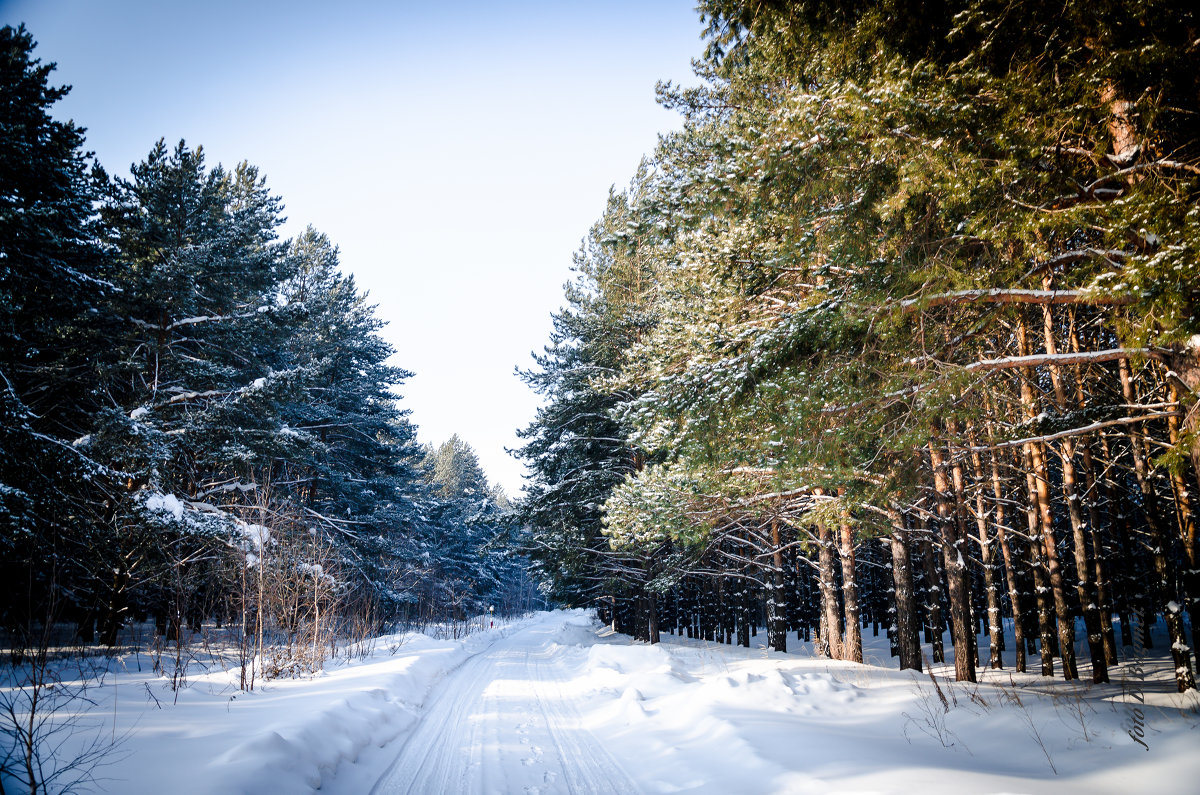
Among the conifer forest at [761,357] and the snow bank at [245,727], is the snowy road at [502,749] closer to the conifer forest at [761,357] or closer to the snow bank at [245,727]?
the conifer forest at [761,357]

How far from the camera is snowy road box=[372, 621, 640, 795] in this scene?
5.30m

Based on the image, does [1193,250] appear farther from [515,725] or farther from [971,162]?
[515,725]

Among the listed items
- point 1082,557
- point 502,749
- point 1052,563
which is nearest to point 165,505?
point 502,749

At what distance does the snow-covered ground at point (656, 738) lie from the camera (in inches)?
176

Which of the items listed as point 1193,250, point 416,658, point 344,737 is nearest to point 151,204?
point 416,658

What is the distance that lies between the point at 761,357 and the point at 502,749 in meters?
6.11

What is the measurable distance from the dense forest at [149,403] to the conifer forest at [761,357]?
0.12 m

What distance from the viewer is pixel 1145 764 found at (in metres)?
4.46

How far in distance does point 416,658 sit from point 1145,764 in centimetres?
1417

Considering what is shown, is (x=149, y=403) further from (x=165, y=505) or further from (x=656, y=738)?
(x=656, y=738)

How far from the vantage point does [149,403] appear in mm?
14805

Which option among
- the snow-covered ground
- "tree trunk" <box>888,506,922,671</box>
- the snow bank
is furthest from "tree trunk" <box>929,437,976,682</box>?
the snow bank

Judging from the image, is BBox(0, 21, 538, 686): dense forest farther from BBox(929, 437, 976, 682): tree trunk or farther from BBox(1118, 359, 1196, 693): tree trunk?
BBox(1118, 359, 1196, 693): tree trunk

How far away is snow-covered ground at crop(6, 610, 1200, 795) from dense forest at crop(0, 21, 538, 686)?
350cm
